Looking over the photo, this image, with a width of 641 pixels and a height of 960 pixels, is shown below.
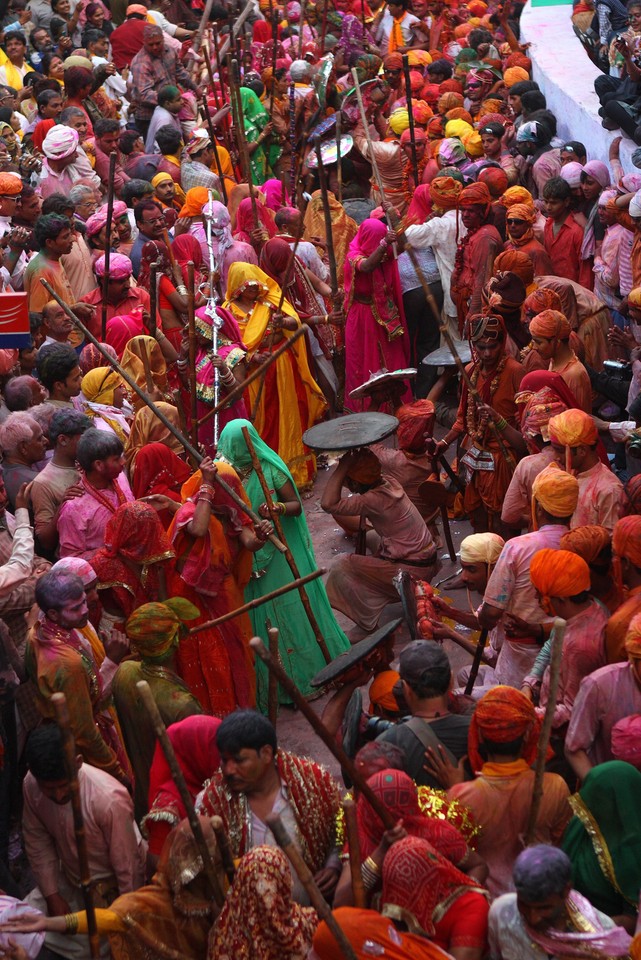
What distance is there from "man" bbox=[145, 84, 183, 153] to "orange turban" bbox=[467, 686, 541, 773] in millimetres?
9966

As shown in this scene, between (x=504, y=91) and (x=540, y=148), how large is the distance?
307 centimetres

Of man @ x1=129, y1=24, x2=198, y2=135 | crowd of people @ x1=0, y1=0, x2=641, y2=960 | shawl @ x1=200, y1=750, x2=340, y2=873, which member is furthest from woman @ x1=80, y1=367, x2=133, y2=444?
man @ x1=129, y1=24, x2=198, y2=135

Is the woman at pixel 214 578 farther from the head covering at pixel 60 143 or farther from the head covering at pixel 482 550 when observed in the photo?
the head covering at pixel 60 143

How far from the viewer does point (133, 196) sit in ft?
33.1

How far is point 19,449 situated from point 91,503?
593mm

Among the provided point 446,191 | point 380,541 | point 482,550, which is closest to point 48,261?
point 380,541

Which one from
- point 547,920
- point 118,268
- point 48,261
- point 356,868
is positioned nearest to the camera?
point 547,920

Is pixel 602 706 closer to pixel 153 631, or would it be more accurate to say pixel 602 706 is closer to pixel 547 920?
pixel 547 920

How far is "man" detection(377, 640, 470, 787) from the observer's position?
4.29 metres

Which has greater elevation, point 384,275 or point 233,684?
point 384,275

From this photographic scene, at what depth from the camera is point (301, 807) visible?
413 centimetres

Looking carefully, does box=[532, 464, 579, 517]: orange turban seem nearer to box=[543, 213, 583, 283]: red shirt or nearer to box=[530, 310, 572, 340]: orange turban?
box=[530, 310, 572, 340]: orange turban

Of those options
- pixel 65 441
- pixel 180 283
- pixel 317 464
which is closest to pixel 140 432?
pixel 65 441

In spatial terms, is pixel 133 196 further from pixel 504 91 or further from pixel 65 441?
pixel 504 91
